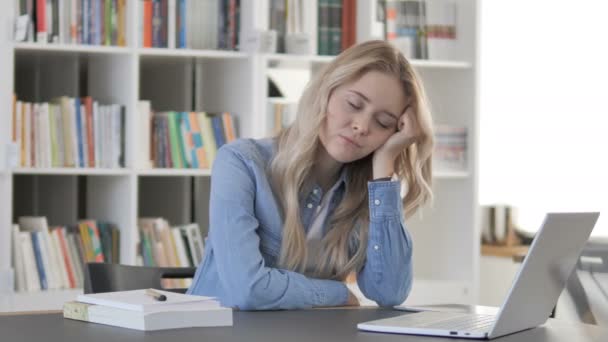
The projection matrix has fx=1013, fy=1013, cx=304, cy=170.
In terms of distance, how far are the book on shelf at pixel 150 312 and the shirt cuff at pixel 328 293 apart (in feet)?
1.26

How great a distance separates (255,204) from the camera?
2293 millimetres

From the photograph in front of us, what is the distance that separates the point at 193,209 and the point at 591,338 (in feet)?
7.98

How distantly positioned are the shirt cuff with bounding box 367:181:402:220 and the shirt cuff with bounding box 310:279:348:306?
188mm

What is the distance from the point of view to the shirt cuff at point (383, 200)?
7.47 ft

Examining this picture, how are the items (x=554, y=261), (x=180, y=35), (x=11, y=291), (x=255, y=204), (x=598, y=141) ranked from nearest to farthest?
(x=554, y=261), (x=255, y=204), (x=11, y=291), (x=180, y=35), (x=598, y=141)

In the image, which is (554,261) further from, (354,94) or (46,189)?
(46,189)

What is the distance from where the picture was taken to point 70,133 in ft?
11.6

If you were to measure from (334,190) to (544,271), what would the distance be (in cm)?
78

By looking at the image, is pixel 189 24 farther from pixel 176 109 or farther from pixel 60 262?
pixel 60 262

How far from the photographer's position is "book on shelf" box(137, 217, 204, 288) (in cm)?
367

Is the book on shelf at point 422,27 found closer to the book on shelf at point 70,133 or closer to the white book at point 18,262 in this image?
the book on shelf at point 70,133

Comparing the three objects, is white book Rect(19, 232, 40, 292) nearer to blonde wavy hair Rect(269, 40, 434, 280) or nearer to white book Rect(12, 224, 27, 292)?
white book Rect(12, 224, 27, 292)

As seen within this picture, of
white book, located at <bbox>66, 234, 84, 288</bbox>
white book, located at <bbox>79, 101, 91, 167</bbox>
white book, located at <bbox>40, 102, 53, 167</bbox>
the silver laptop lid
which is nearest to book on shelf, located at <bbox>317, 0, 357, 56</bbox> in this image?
white book, located at <bbox>79, 101, 91, 167</bbox>

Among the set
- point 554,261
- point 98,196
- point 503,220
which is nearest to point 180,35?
point 98,196
